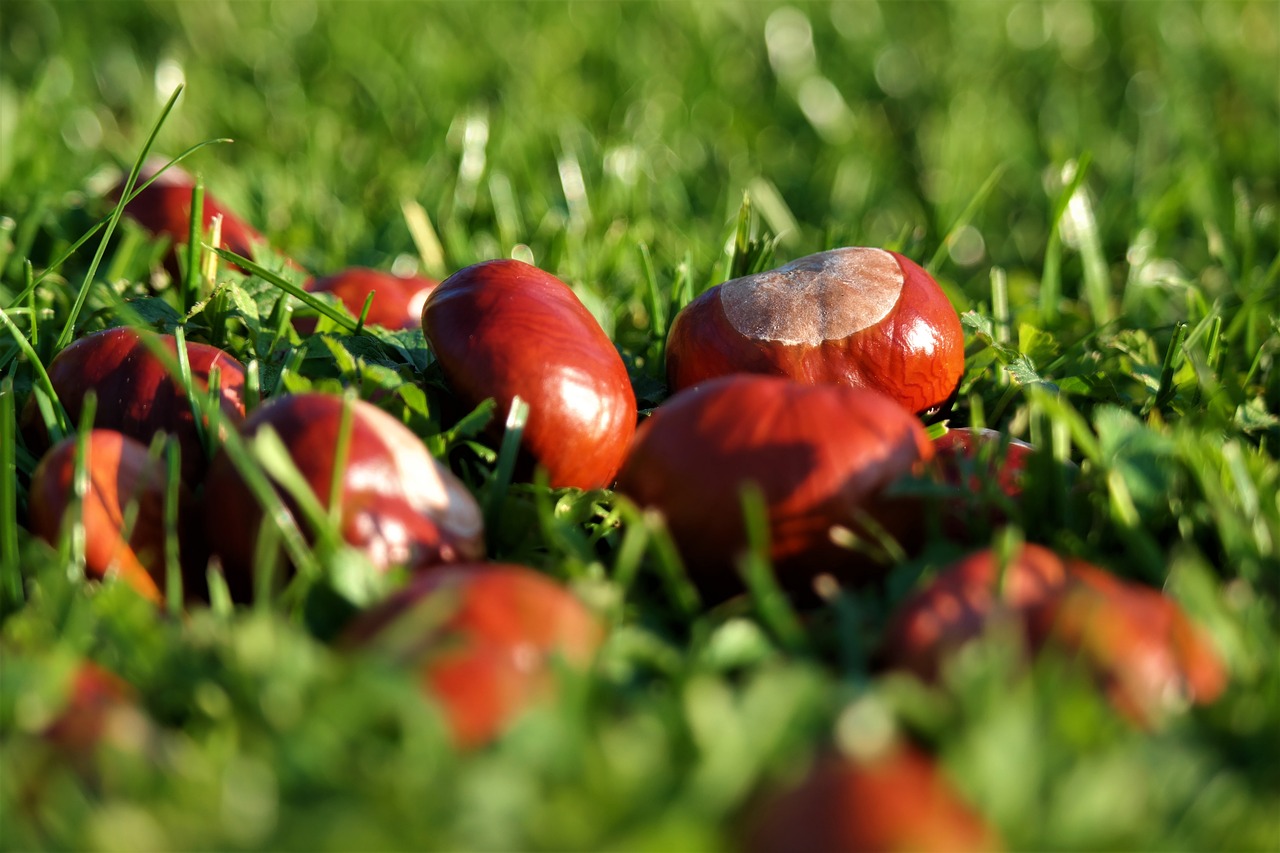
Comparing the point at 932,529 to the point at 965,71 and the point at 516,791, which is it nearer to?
the point at 516,791

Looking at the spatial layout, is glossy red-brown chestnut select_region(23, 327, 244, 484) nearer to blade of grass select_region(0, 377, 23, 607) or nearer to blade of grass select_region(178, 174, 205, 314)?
blade of grass select_region(0, 377, 23, 607)

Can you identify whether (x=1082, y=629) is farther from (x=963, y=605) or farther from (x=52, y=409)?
(x=52, y=409)

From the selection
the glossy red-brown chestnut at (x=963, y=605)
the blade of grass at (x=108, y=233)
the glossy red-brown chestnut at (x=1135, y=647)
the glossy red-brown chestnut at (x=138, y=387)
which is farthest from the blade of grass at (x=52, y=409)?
the glossy red-brown chestnut at (x=1135, y=647)

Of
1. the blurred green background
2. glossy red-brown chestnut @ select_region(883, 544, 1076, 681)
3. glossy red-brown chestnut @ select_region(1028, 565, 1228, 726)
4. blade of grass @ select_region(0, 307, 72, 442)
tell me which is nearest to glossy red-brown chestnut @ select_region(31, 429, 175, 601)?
blade of grass @ select_region(0, 307, 72, 442)

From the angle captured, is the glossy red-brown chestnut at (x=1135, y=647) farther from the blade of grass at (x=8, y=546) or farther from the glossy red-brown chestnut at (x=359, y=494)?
the blade of grass at (x=8, y=546)

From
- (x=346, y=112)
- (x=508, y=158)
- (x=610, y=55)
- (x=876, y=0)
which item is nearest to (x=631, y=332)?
(x=508, y=158)
